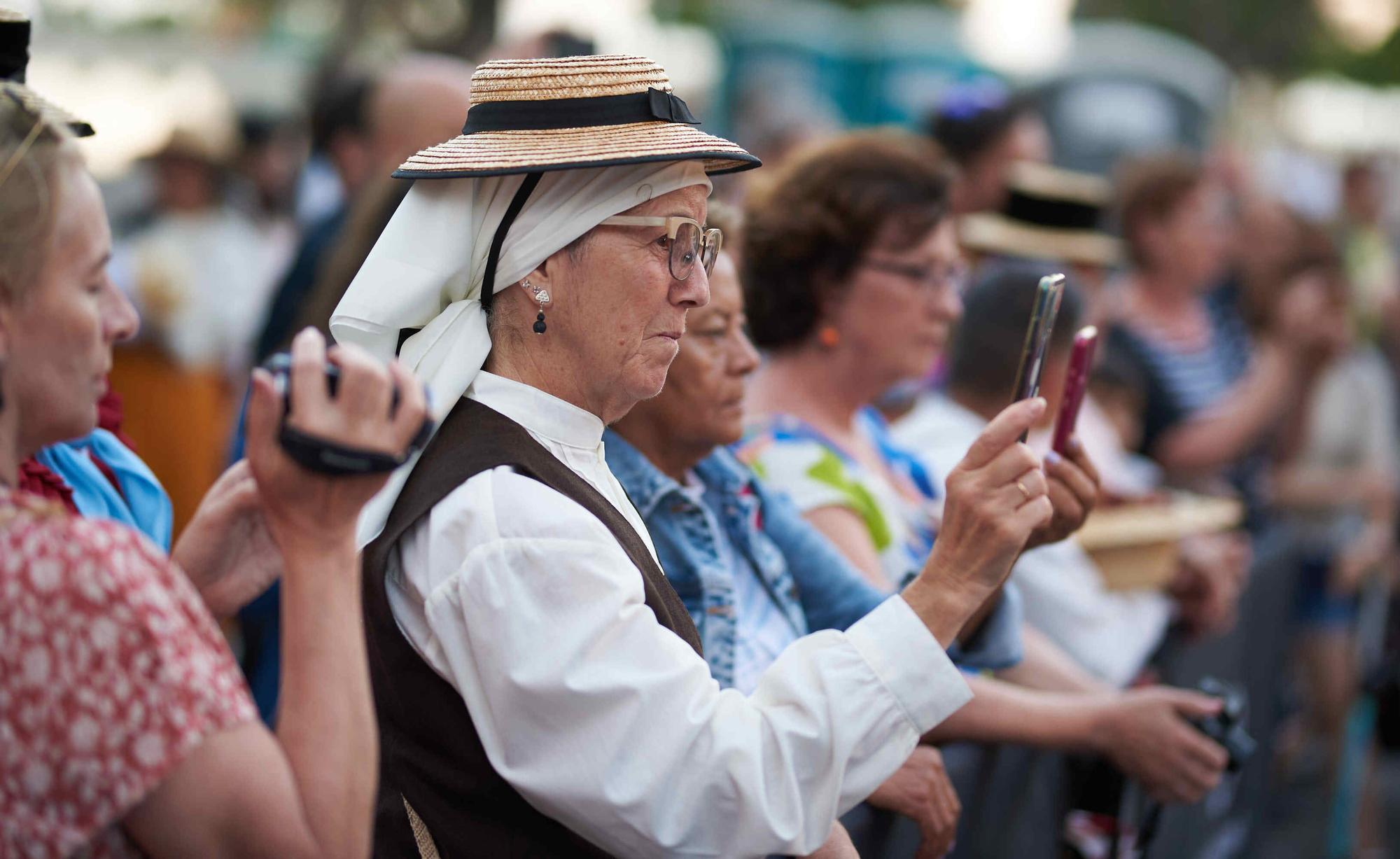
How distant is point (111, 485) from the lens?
237 centimetres

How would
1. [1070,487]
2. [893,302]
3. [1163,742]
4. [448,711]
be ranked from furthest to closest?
[893,302] → [1163,742] → [1070,487] → [448,711]

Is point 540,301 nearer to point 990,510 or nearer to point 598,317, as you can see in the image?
point 598,317

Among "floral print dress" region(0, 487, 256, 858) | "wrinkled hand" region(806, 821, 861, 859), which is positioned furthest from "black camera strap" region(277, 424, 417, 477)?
"wrinkled hand" region(806, 821, 861, 859)

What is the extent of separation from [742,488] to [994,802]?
103 centimetres

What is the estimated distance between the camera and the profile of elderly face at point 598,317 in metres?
2.21

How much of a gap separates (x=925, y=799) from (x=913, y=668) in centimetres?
72

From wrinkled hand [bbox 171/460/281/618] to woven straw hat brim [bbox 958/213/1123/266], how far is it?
167 inches

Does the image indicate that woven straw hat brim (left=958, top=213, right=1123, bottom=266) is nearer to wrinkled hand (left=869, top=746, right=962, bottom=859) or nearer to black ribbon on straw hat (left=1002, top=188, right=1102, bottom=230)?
black ribbon on straw hat (left=1002, top=188, right=1102, bottom=230)

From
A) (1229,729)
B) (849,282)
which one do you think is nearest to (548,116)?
(849,282)

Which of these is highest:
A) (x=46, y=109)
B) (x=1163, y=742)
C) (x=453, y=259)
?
(x=46, y=109)

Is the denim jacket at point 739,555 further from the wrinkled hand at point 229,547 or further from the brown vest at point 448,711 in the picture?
the wrinkled hand at point 229,547

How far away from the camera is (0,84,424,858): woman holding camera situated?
1.52m

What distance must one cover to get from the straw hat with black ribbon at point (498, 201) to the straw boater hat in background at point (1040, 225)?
3.86 m

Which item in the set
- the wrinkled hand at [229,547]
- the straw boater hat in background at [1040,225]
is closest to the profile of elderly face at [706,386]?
the wrinkled hand at [229,547]
